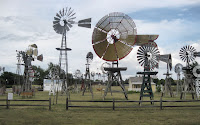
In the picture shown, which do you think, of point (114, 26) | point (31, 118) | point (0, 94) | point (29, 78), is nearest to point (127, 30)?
point (114, 26)

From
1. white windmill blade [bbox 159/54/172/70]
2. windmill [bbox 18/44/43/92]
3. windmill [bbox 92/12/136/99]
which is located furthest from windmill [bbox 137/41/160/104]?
windmill [bbox 18/44/43/92]

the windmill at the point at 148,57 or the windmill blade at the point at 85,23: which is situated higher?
the windmill blade at the point at 85,23

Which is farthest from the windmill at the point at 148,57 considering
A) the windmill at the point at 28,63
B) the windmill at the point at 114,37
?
the windmill at the point at 28,63

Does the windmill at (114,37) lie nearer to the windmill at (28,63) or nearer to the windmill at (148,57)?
the windmill at (148,57)

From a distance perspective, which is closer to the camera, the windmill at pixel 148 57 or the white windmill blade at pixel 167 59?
the windmill at pixel 148 57

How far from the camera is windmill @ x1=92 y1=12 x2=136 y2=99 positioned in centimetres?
2225

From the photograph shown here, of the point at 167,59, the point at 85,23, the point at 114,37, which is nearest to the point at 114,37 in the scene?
the point at 114,37

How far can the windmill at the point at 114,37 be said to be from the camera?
22.2m

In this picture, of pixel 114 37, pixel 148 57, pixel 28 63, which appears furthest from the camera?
pixel 28 63

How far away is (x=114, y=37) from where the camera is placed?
894 inches

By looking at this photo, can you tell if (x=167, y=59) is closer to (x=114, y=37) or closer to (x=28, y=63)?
(x=114, y=37)

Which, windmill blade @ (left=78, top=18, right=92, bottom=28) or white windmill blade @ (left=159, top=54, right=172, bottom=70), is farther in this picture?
white windmill blade @ (left=159, top=54, right=172, bottom=70)

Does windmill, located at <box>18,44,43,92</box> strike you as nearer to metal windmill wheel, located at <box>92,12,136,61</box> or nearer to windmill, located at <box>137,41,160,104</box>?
metal windmill wheel, located at <box>92,12,136,61</box>

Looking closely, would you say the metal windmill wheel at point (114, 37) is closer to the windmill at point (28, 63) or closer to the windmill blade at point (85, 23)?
the windmill blade at point (85, 23)
